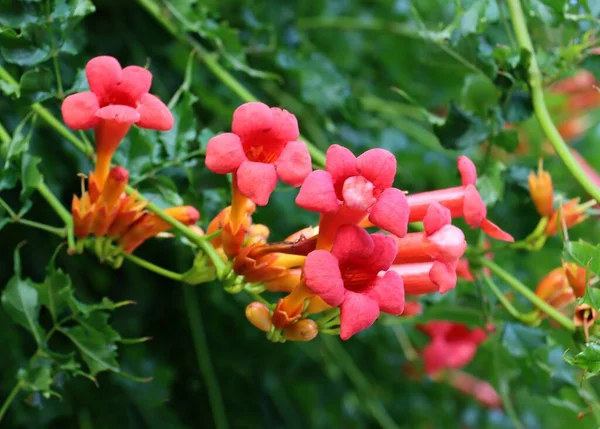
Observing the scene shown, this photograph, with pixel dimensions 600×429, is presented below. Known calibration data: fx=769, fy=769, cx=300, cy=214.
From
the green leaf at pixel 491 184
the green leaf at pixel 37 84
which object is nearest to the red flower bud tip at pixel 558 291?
the green leaf at pixel 491 184

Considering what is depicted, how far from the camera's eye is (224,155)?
1.80 feet

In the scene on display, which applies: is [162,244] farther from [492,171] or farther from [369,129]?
[492,171]

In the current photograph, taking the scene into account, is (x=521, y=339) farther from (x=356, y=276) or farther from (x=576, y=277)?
(x=356, y=276)

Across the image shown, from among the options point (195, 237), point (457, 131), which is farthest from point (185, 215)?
point (457, 131)

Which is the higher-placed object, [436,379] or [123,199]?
[123,199]

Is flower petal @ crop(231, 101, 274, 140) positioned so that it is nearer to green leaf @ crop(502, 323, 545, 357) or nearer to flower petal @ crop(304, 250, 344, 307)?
flower petal @ crop(304, 250, 344, 307)

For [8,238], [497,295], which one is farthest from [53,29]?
[497,295]

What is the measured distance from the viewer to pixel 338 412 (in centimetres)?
132

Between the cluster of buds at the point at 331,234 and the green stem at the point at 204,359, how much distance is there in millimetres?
493

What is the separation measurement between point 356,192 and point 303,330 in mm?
125

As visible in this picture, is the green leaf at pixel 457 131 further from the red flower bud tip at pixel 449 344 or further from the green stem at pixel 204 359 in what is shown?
the red flower bud tip at pixel 449 344

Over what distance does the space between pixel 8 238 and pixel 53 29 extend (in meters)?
0.39

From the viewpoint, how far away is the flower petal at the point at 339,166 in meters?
0.53

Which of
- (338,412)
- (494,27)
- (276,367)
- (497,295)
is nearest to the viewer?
(497,295)
